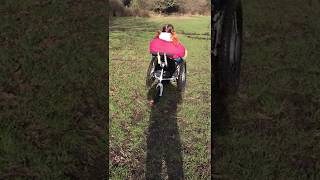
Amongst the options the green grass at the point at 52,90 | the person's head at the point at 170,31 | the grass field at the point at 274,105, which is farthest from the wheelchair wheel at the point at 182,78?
the green grass at the point at 52,90

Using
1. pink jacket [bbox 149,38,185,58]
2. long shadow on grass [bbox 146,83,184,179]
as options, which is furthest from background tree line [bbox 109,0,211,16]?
long shadow on grass [bbox 146,83,184,179]

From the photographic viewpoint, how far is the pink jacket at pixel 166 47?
4023mm

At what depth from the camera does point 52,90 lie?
641 cm

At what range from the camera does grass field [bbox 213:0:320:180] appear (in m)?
5.37

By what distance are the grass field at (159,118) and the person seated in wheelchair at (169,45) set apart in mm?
44

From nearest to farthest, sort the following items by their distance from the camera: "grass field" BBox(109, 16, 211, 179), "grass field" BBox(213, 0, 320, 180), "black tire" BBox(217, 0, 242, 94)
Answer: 1. "grass field" BBox(109, 16, 211, 179)
2. "black tire" BBox(217, 0, 242, 94)
3. "grass field" BBox(213, 0, 320, 180)

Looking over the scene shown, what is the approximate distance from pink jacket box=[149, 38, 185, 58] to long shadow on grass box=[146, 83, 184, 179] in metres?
0.29

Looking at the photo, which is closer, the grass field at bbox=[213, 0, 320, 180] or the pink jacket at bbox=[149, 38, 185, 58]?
the pink jacket at bbox=[149, 38, 185, 58]

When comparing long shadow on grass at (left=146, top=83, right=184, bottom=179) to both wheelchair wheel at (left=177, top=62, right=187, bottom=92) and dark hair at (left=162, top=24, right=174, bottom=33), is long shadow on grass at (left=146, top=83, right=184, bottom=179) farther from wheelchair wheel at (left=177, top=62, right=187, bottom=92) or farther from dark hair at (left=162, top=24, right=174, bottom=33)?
dark hair at (left=162, top=24, right=174, bottom=33)

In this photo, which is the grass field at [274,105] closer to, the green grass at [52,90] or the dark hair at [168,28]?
the green grass at [52,90]

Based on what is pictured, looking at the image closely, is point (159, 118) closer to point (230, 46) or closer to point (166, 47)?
point (166, 47)

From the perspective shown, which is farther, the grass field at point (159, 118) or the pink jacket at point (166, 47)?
the pink jacket at point (166, 47)

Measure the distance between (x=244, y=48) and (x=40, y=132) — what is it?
3.41m

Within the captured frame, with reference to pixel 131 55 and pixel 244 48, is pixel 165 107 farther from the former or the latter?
pixel 244 48
